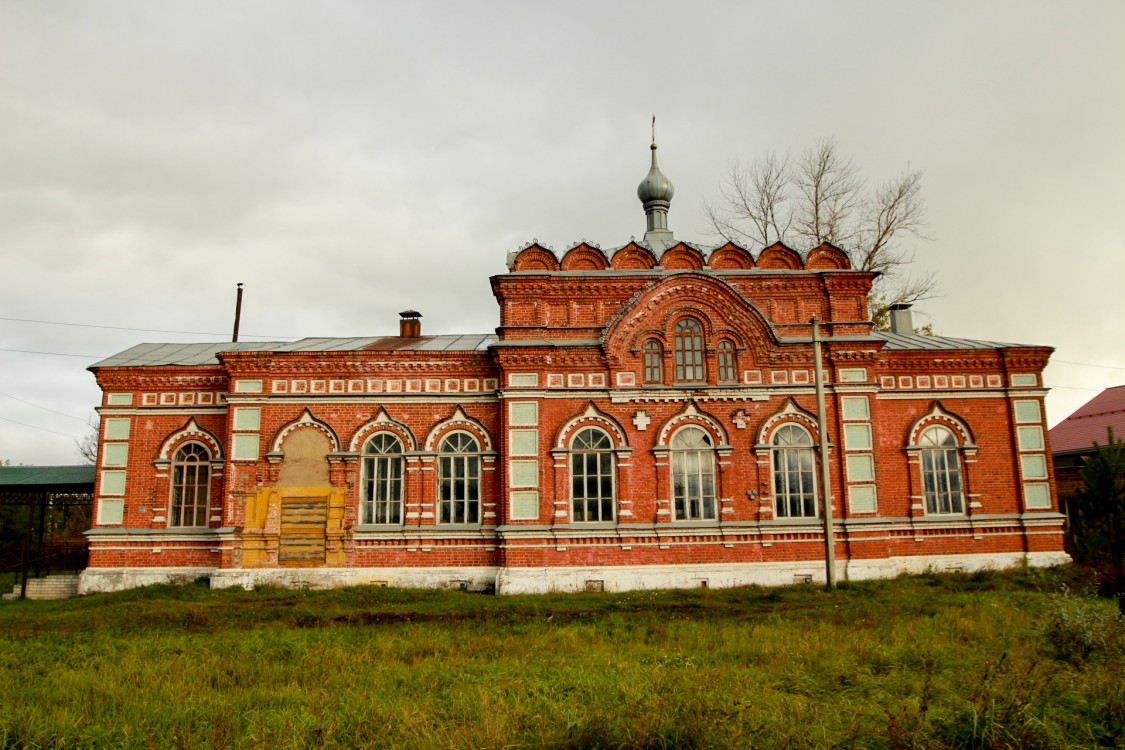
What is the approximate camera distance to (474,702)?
689cm

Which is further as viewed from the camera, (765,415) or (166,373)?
(166,373)

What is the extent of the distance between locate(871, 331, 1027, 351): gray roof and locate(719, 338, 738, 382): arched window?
355 centimetres

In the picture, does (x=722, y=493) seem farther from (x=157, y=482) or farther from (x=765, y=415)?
(x=157, y=482)

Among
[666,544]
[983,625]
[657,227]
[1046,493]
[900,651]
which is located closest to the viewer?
[900,651]

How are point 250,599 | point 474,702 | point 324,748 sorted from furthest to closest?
point 250,599, point 474,702, point 324,748

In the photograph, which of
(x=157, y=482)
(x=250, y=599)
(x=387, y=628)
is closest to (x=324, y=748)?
(x=387, y=628)

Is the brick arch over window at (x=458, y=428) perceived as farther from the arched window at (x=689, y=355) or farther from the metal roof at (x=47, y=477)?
the metal roof at (x=47, y=477)

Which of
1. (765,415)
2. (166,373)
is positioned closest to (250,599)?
(166,373)

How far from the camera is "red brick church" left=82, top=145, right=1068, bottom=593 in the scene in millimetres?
16094

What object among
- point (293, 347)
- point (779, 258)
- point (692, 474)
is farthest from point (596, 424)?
point (293, 347)

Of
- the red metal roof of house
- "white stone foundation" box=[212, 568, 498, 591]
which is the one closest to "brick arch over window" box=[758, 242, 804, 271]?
"white stone foundation" box=[212, 568, 498, 591]

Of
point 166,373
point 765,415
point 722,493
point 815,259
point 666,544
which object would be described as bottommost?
point 666,544

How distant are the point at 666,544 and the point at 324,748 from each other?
10.8 m

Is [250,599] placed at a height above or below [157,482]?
below
